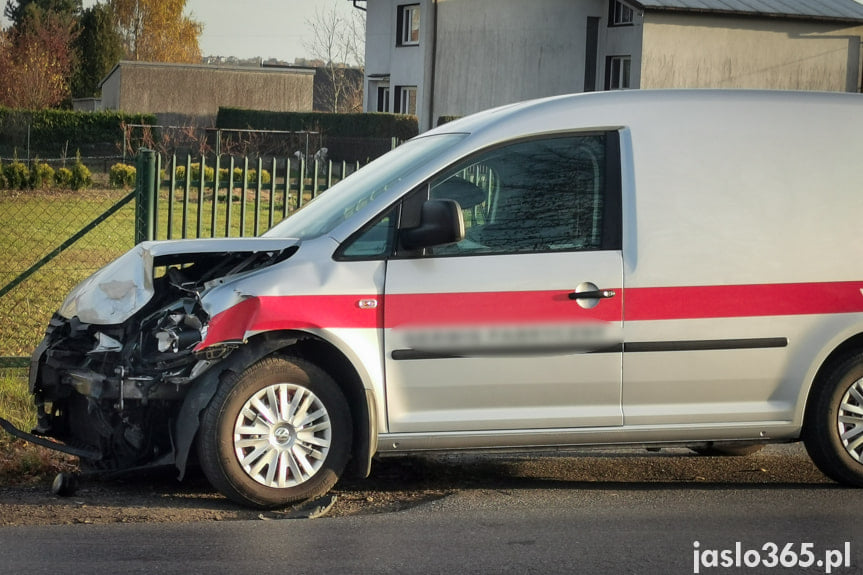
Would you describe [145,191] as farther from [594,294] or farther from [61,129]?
[61,129]

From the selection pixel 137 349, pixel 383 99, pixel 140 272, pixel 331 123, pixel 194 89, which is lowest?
pixel 137 349

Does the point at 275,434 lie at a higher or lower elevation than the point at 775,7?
lower

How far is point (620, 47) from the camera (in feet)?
141

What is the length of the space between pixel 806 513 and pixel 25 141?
132 feet

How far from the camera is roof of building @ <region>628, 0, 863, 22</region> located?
133 ft

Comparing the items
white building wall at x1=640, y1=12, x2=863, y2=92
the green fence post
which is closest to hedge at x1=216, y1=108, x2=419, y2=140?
white building wall at x1=640, y1=12, x2=863, y2=92

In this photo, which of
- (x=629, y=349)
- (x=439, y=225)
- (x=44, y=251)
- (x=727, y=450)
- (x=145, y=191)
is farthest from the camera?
(x=44, y=251)

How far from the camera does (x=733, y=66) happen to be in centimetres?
4244

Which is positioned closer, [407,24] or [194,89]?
[407,24]

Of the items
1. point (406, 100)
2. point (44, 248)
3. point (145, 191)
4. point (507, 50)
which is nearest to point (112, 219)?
point (44, 248)

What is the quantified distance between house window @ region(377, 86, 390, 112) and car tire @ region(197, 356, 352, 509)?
1766 inches

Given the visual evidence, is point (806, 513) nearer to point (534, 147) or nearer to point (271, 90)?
point (534, 147)

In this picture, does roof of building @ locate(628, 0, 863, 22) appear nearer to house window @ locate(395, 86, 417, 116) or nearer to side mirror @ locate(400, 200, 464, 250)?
house window @ locate(395, 86, 417, 116)

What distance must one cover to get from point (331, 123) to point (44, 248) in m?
25.6
